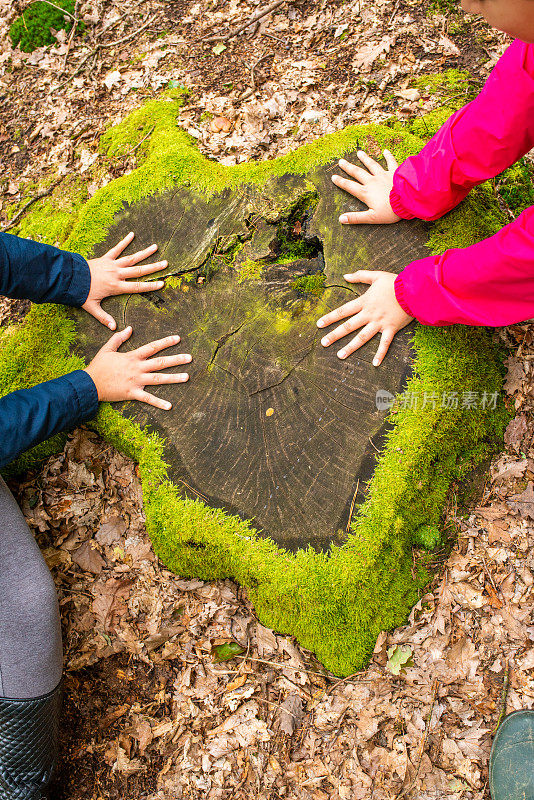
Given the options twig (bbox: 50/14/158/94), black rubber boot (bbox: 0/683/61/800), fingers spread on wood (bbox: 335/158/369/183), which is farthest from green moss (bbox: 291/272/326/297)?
twig (bbox: 50/14/158/94)

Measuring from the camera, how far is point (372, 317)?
2.47 m

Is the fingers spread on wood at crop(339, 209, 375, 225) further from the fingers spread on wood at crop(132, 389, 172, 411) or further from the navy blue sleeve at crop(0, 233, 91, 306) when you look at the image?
the navy blue sleeve at crop(0, 233, 91, 306)

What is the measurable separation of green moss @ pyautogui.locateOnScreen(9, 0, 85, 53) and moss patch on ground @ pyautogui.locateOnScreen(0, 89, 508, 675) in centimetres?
245

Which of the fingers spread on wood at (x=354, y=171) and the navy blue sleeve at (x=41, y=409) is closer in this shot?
the navy blue sleeve at (x=41, y=409)

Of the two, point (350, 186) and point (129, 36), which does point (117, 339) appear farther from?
point (129, 36)

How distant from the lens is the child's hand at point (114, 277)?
8.93 ft

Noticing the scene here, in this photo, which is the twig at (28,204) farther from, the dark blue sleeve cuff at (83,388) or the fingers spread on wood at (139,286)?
the dark blue sleeve cuff at (83,388)

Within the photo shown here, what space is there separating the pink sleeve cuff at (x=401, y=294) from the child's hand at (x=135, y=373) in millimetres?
1160

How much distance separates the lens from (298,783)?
265 cm

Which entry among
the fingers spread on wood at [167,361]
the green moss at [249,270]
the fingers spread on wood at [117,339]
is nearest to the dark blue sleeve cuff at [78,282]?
the fingers spread on wood at [117,339]

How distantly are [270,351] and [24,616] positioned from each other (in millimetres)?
1984

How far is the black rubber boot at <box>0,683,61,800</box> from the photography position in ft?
8.08

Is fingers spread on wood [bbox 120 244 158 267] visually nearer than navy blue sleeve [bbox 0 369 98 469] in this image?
No

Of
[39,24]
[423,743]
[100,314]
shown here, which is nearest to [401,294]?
[100,314]
